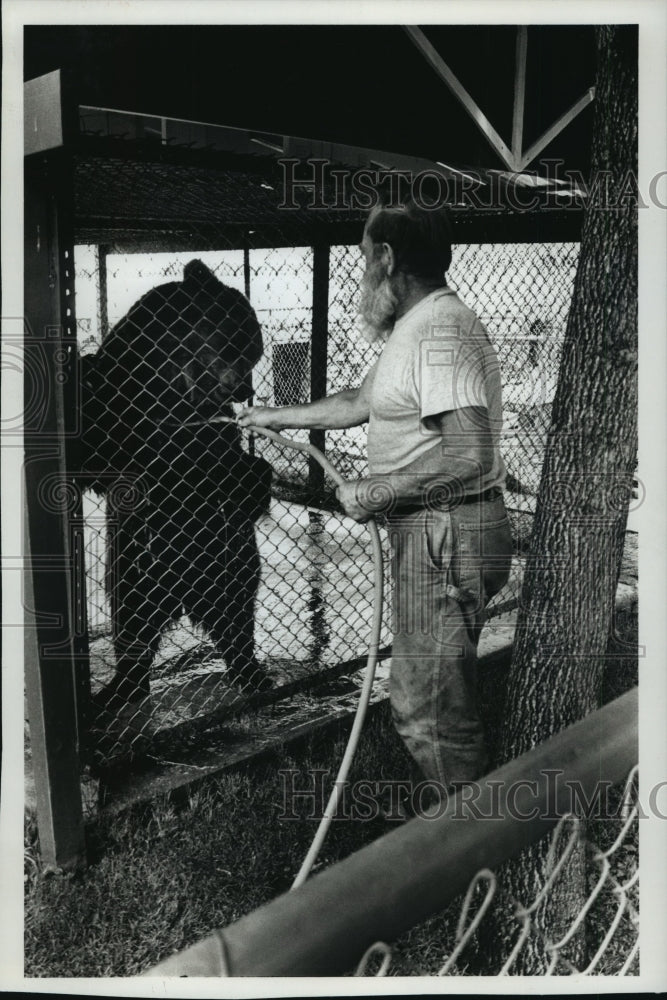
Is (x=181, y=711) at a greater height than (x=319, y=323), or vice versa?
(x=319, y=323)

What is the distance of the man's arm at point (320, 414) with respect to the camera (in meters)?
2.80

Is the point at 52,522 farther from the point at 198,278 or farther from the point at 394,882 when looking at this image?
the point at 394,882

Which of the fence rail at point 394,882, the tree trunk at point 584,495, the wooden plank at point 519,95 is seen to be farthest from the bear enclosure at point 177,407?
the fence rail at point 394,882

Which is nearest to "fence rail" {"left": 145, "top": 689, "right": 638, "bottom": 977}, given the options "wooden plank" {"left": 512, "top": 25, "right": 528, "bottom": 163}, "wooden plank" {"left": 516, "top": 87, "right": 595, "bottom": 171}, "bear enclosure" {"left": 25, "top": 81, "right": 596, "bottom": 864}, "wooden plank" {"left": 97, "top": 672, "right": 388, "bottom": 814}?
"bear enclosure" {"left": 25, "top": 81, "right": 596, "bottom": 864}

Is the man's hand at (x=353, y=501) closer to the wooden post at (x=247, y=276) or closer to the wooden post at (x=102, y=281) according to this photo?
the wooden post at (x=247, y=276)

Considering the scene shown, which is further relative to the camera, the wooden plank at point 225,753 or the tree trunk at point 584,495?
the wooden plank at point 225,753

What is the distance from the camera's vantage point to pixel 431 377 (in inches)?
99.7

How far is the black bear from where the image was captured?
3.00m

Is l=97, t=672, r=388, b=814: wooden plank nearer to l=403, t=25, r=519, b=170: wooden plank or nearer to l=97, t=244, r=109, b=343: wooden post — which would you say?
l=97, t=244, r=109, b=343: wooden post

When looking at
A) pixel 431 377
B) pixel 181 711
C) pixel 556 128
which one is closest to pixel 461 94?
pixel 556 128

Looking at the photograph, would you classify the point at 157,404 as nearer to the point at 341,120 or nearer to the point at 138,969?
the point at 341,120

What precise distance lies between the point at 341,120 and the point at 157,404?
47.5 inches

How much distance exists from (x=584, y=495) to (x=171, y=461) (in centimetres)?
148

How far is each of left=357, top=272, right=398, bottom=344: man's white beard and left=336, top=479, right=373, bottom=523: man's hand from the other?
529 millimetres
